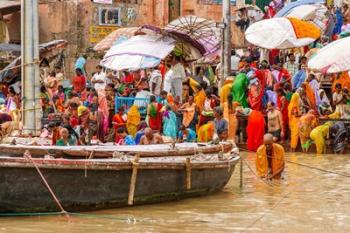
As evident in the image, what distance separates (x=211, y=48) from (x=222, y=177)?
9399 mm

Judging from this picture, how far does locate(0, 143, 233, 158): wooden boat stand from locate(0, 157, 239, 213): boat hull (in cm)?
32

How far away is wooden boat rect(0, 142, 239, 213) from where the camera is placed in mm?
11062

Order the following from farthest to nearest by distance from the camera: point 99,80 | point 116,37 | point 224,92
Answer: point 116,37 < point 99,80 < point 224,92

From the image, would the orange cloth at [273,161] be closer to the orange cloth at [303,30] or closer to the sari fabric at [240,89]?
the sari fabric at [240,89]

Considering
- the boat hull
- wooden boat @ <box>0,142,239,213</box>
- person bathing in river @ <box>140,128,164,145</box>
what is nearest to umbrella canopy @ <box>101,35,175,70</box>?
person bathing in river @ <box>140,128,164,145</box>

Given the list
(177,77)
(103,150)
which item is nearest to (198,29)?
(177,77)

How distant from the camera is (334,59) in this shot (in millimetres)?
18250

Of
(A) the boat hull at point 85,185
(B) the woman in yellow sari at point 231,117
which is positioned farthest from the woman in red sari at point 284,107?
(A) the boat hull at point 85,185

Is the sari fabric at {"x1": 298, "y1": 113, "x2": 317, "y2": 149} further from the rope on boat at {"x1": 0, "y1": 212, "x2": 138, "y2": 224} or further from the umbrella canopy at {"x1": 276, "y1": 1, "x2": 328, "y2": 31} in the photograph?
the rope on boat at {"x1": 0, "y1": 212, "x2": 138, "y2": 224}

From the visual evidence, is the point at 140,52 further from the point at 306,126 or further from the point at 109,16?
the point at 109,16

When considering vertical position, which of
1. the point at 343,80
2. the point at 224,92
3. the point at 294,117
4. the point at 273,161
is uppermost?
the point at 343,80

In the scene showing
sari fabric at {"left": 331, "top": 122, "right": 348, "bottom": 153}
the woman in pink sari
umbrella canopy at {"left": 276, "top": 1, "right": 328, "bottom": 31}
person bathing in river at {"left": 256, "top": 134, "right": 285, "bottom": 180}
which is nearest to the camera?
person bathing in river at {"left": 256, "top": 134, "right": 285, "bottom": 180}

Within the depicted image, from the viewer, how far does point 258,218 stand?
1184cm

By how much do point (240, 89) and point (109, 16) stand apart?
8.58m
